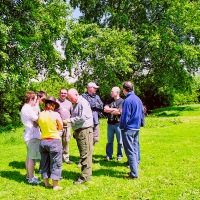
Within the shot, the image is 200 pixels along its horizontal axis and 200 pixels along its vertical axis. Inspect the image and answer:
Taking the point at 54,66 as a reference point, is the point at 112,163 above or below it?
below

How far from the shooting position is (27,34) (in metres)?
21.6

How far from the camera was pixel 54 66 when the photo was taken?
24.9m

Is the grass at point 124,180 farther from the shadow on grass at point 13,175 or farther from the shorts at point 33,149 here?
the shorts at point 33,149

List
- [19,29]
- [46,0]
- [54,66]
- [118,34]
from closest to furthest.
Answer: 1. [19,29]
2. [46,0]
3. [54,66]
4. [118,34]

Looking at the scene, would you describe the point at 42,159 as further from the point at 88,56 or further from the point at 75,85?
the point at 75,85

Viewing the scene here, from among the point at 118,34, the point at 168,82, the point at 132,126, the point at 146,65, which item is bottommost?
the point at 132,126

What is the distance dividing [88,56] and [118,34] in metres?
3.56

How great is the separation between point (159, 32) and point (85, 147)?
22.4 m

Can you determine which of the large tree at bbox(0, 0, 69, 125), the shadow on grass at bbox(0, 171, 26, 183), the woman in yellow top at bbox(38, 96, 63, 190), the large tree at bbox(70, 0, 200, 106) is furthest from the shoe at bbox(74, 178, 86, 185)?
the large tree at bbox(70, 0, 200, 106)

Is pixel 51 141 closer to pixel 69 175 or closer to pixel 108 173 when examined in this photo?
pixel 69 175

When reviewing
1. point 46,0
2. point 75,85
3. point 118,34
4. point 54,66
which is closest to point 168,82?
point 118,34

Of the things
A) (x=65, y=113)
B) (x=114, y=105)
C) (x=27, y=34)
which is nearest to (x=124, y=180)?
(x=114, y=105)

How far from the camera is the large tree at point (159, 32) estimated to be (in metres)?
27.9

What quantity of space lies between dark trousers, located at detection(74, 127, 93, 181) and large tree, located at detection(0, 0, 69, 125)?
1270cm
